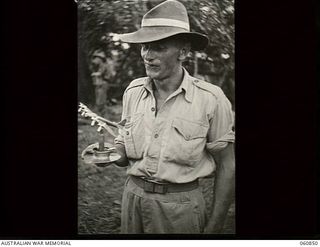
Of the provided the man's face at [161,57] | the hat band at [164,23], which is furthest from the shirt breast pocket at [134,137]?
the hat band at [164,23]

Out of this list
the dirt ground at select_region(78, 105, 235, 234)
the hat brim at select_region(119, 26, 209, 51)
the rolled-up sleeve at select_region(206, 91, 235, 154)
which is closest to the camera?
the hat brim at select_region(119, 26, 209, 51)

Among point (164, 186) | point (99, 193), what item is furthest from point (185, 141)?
point (99, 193)

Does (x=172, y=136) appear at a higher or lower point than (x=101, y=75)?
lower

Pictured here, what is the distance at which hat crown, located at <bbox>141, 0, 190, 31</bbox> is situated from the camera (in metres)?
4.66

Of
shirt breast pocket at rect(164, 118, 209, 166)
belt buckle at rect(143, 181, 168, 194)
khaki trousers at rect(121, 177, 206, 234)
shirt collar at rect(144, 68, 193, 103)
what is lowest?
khaki trousers at rect(121, 177, 206, 234)

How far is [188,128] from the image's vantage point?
15.5 ft

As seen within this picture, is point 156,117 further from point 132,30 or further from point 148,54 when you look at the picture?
point 132,30

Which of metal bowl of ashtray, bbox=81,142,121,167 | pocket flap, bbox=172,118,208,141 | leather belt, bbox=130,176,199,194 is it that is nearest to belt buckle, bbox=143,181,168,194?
leather belt, bbox=130,176,199,194

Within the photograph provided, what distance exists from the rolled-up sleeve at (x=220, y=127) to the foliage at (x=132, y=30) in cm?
11

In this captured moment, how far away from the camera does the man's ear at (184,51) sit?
15.5ft

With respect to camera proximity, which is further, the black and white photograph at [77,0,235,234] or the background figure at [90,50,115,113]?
the background figure at [90,50,115,113]

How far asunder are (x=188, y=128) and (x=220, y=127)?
0.96ft

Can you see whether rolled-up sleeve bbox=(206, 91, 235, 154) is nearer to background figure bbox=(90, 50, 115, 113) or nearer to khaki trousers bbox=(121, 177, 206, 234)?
khaki trousers bbox=(121, 177, 206, 234)
